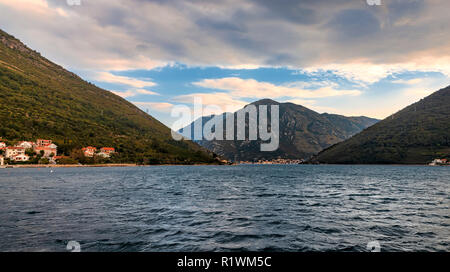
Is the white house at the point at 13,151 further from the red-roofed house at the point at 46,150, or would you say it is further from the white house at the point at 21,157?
the red-roofed house at the point at 46,150

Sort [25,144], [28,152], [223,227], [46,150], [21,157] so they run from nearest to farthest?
[223,227] → [21,157] → [28,152] → [25,144] → [46,150]

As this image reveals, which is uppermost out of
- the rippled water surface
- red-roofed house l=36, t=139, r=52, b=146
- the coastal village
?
red-roofed house l=36, t=139, r=52, b=146

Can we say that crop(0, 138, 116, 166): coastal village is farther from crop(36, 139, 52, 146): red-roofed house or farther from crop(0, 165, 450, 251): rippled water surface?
crop(0, 165, 450, 251): rippled water surface

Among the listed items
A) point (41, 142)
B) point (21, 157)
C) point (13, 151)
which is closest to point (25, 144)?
point (13, 151)

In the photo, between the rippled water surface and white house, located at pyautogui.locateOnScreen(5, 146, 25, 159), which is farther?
white house, located at pyautogui.locateOnScreen(5, 146, 25, 159)

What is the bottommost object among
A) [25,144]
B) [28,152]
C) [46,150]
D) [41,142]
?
[28,152]

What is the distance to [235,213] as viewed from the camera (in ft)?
99.3

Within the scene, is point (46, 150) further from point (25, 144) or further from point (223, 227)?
point (223, 227)

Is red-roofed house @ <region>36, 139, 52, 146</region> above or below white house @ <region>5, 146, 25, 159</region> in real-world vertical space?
above

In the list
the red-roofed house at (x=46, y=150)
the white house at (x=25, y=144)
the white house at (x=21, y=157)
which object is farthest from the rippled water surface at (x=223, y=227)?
the white house at (x=25, y=144)

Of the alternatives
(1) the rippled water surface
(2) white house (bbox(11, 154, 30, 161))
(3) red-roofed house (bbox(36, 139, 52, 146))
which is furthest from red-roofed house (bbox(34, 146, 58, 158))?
(1) the rippled water surface

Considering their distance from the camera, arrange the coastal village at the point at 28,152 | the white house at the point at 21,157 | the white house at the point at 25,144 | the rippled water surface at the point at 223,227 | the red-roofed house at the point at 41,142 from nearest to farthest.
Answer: the rippled water surface at the point at 223,227 < the coastal village at the point at 28,152 < the white house at the point at 21,157 < the white house at the point at 25,144 < the red-roofed house at the point at 41,142

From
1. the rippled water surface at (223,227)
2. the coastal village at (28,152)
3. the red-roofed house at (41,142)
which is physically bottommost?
the rippled water surface at (223,227)
